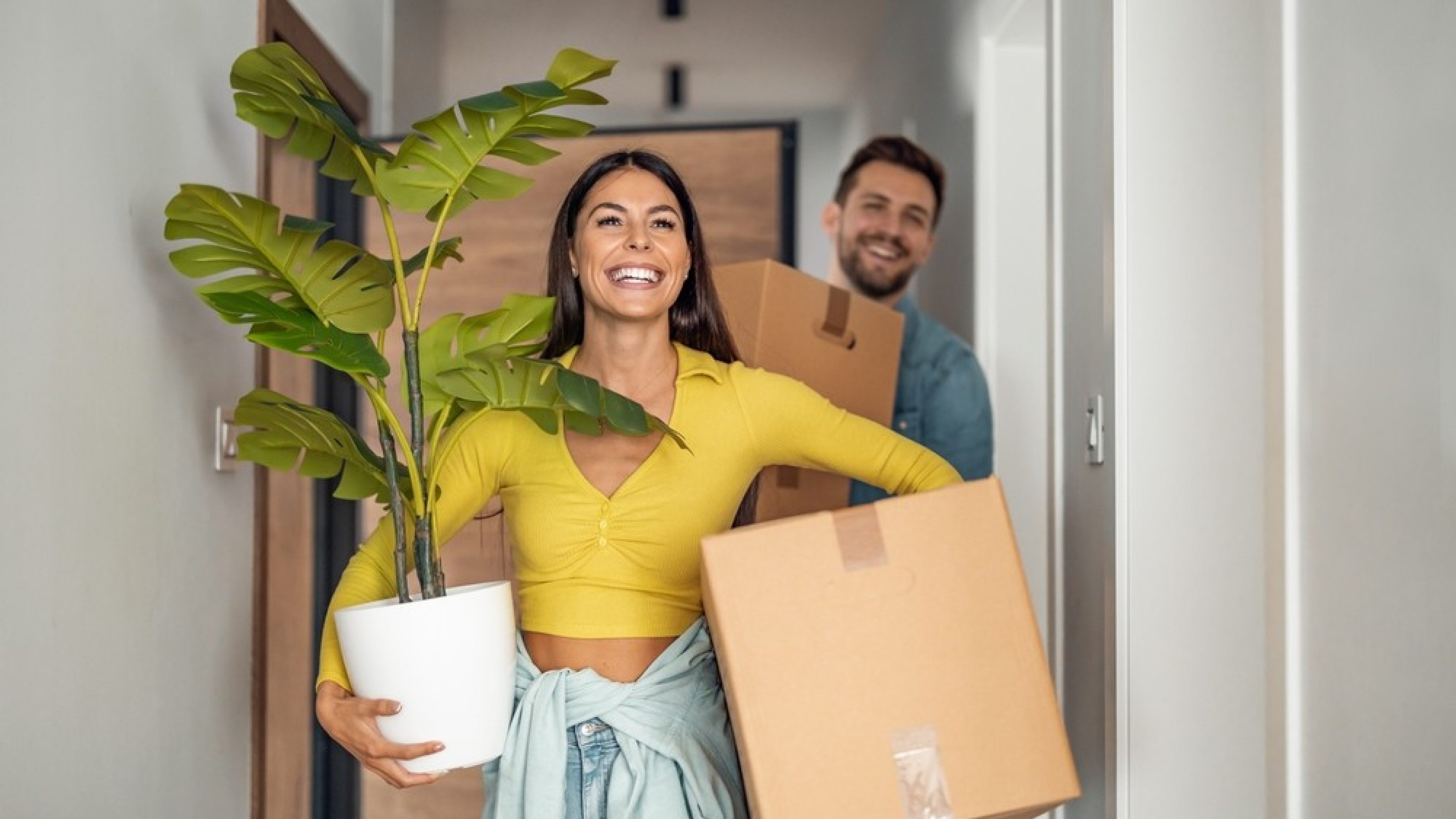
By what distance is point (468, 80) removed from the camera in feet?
14.3

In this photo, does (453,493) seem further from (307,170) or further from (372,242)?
(372,242)

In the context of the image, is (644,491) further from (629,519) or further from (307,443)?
(307,443)

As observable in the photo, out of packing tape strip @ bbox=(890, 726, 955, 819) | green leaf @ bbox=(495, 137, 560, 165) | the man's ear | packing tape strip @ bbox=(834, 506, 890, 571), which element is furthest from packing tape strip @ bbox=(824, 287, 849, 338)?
packing tape strip @ bbox=(890, 726, 955, 819)

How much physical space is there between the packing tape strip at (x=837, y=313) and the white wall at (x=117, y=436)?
933 millimetres

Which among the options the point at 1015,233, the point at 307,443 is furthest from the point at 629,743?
the point at 1015,233

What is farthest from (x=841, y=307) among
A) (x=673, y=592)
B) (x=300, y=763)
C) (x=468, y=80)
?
(x=468, y=80)

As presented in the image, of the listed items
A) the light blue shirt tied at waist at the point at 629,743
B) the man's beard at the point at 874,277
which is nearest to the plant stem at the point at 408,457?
the light blue shirt tied at waist at the point at 629,743

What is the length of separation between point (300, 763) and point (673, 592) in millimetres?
1320

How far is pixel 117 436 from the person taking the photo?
165cm

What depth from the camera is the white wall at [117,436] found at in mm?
1427

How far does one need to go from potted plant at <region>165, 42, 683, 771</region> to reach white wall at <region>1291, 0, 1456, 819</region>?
2.51 feet

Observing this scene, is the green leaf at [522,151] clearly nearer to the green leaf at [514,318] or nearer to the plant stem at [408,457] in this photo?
the green leaf at [514,318]

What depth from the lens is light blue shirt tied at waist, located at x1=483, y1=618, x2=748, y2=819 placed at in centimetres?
150

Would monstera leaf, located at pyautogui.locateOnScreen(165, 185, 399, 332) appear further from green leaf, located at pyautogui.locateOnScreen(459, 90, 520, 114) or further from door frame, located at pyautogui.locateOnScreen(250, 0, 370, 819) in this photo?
door frame, located at pyautogui.locateOnScreen(250, 0, 370, 819)
